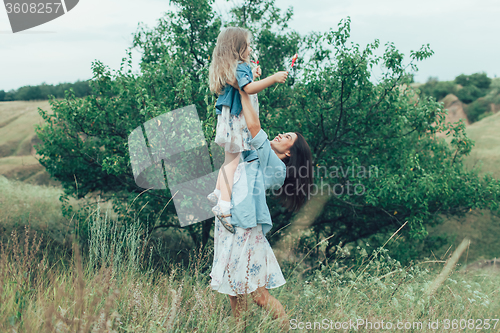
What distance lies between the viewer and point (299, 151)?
8.78 feet

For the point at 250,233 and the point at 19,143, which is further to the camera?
the point at 19,143

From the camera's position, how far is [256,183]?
231 cm

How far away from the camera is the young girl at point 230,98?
2201 mm

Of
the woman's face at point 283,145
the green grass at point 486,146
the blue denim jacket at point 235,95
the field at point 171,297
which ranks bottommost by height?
the green grass at point 486,146

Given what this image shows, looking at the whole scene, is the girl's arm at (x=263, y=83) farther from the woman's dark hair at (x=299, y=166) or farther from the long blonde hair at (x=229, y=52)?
the woman's dark hair at (x=299, y=166)

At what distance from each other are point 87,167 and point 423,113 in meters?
5.55

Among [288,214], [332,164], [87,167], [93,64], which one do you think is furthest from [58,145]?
[332,164]

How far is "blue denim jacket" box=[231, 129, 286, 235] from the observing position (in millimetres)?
2213

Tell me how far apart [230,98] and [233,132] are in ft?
0.82

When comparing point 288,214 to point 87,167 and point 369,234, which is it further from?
point 87,167

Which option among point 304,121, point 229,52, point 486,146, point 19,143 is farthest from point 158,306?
point 486,146

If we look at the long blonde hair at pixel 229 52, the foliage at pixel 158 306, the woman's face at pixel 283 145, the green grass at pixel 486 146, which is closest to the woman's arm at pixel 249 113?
the long blonde hair at pixel 229 52

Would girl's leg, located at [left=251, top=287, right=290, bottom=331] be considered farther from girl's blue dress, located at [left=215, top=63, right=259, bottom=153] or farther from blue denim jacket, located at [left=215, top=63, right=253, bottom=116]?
blue denim jacket, located at [left=215, top=63, right=253, bottom=116]

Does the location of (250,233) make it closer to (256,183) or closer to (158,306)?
(256,183)
